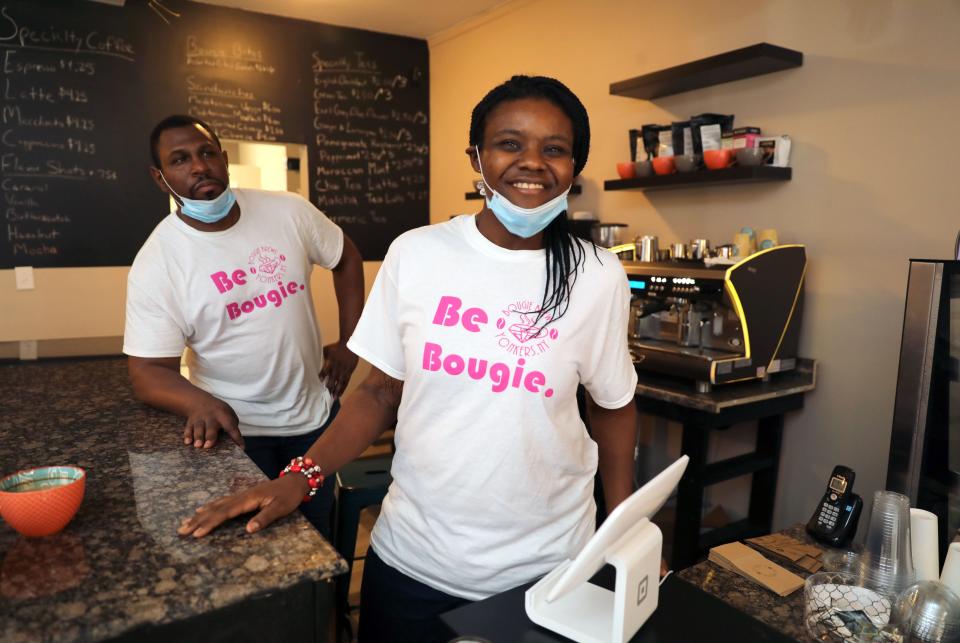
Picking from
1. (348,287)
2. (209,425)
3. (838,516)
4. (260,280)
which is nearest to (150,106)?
(348,287)

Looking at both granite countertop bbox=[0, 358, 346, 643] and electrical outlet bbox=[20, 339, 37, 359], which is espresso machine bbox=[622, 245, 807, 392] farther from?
electrical outlet bbox=[20, 339, 37, 359]

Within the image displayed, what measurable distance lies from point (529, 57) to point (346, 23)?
1245 millimetres

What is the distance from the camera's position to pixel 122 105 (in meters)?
3.63

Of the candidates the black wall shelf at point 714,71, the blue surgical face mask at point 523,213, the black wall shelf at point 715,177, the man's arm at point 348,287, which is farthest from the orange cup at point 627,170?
the blue surgical face mask at point 523,213

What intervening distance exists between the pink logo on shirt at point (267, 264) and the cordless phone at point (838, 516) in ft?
4.45

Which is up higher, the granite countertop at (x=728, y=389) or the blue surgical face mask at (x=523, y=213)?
the blue surgical face mask at (x=523, y=213)

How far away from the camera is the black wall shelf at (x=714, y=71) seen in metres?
2.37

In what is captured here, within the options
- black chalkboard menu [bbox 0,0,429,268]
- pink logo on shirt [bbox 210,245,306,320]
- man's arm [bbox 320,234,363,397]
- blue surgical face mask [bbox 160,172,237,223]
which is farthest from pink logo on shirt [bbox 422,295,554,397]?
black chalkboard menu [bbox 0,0,429,268]

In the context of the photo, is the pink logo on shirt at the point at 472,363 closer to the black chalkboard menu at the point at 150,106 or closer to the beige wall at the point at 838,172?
the beige wall at the point at 838,172

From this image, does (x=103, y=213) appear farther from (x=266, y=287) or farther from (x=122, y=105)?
(x=266, y=287)

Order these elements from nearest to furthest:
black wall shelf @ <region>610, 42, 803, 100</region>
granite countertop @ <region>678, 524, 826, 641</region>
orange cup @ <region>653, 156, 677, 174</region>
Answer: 1. granite countertop @ <region>678, 524, 826, 641</region>
2. black wall shelf @ <region>610, 42, 803, 100</region>
3. orange cup @ <region>653, 156, 677, 174</region>

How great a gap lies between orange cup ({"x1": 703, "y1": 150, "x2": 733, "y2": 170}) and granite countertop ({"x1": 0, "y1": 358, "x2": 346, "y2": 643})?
2.01 meters

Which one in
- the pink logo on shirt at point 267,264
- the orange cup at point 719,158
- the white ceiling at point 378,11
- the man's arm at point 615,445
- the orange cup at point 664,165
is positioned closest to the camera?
the man's arm at point 615,445

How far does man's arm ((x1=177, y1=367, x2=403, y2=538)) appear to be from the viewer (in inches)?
36.4
